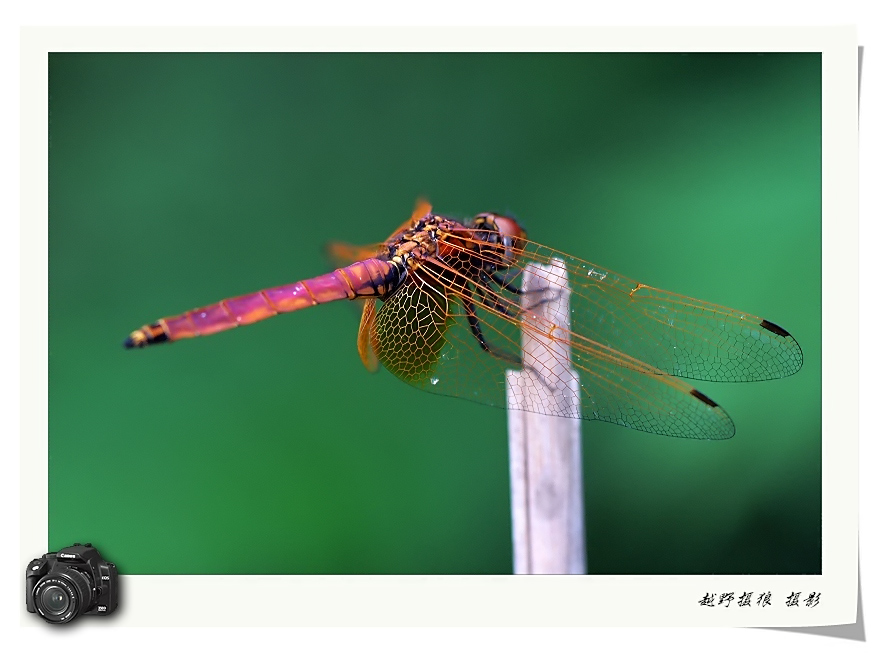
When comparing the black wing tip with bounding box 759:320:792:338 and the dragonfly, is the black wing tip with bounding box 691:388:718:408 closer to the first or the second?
the dragonfly

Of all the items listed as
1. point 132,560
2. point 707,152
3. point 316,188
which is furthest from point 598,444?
point 132,560

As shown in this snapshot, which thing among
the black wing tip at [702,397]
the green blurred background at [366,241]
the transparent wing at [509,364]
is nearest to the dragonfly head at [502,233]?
the transparent wing at [509,364]

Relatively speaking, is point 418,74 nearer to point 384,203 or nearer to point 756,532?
point 384,203
